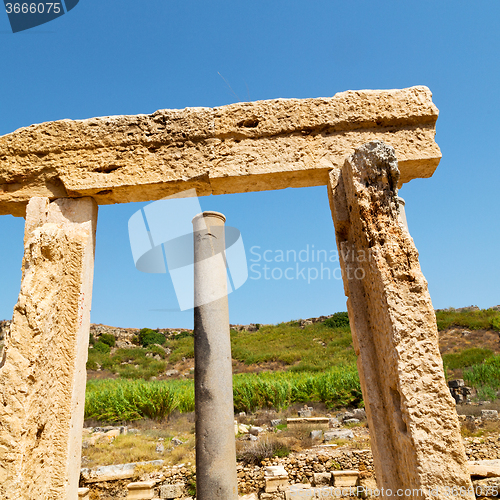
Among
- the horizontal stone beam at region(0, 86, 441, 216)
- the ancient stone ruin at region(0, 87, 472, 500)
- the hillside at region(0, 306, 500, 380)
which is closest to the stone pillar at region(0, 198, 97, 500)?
the ancient stone ruin at region(0, 87, 472, 500)

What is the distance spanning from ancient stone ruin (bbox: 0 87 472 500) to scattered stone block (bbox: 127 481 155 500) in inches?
172

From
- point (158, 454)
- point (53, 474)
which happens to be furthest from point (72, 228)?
point (158, 454)

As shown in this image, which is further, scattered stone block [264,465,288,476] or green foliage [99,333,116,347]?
green foliage [99,333,116,347]

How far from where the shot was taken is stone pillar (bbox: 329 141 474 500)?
250cm

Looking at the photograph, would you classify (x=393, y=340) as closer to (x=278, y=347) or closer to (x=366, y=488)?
(x=366, y=488)

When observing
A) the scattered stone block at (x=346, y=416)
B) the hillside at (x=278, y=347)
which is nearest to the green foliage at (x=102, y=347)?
the hillside at (x=278, y=347)

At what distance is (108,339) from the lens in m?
33.2

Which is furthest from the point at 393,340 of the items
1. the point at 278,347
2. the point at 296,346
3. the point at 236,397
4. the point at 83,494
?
the point at 278,347

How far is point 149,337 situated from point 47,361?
33.9 m

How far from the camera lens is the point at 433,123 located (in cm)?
369

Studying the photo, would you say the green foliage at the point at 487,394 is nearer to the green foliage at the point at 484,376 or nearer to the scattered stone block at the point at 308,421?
the green foliage at the point at 484,376

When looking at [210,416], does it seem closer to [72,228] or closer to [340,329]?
[72,228]

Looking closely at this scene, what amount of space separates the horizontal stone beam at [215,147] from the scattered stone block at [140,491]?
18.2ft

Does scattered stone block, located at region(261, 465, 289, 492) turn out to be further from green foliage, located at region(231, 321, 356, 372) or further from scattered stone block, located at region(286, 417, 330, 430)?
green foliage, located at region(231, 321, 356, 372)
